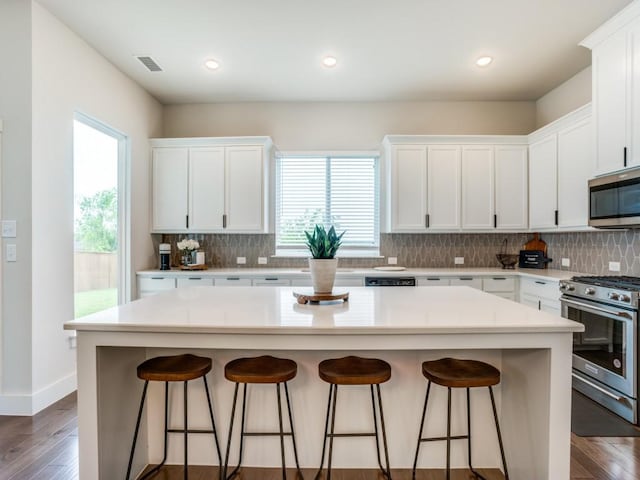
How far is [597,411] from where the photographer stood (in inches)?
Result: 108

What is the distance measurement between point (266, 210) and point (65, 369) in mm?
2495

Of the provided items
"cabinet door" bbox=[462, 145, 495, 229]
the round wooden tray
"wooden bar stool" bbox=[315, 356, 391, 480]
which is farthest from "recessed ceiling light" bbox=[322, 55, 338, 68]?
"wooden bar stool" bbox=[315, 356, 391, 480]

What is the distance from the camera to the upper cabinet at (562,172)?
341 centimetres

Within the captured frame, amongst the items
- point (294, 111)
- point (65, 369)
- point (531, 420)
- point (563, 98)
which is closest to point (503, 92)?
point (563, 98)

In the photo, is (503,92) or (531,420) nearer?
(531,420)

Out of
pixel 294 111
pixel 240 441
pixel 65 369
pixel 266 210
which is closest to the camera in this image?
pixel 240 441

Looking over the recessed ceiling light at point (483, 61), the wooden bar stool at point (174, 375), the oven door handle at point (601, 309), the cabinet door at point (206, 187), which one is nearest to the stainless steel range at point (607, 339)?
the oven door handle at point (601, 309)

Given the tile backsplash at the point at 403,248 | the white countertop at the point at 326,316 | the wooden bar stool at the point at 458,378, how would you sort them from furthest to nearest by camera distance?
1. the tile backsplash at the point at 403,248
2. the wooden bar stool at the point at 458,378
3. the white countertop at the point at 326,316

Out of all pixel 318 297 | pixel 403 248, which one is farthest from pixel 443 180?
pixel 318 297

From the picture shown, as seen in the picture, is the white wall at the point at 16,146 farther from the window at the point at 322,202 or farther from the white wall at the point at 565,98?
the white wall at the point at 565,98

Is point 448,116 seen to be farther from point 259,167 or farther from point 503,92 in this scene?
point 259,167

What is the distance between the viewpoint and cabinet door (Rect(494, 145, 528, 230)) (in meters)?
4.31

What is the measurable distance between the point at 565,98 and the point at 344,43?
2693mm

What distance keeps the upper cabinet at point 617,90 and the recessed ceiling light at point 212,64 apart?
336 centimetres
